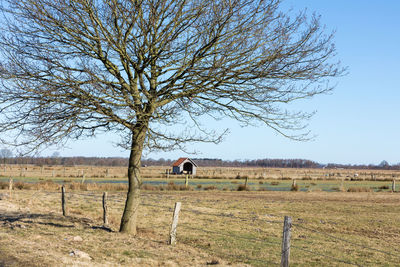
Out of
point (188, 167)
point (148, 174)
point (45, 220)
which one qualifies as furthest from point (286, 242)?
point (188, 167)

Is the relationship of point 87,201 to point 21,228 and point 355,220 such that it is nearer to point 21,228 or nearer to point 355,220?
point 21,228

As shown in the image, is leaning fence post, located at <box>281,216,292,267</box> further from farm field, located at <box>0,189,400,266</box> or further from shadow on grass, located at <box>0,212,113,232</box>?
shadow on grass, located at <box>0,212,113,232</box>

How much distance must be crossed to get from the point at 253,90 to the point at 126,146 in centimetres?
404

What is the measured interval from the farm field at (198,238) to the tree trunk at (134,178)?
49 centimetres

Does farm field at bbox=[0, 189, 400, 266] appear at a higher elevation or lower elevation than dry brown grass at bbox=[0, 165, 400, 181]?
lower

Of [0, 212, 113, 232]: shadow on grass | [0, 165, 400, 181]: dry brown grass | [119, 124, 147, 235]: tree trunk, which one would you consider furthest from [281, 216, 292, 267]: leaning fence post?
[0, 165, 400, 181]: dry brown grass

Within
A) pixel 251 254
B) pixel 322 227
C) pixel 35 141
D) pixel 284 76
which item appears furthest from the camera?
pixel 322 227

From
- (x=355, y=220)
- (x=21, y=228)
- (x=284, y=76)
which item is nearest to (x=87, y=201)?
(x=21, y=228)

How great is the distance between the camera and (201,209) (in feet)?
74.8

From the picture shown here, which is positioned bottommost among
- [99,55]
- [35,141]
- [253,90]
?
[35,141]

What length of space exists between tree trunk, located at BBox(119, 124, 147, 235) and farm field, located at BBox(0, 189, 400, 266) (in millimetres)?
487

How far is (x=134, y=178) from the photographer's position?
12.7m

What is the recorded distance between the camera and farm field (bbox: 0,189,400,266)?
1006 centimetres

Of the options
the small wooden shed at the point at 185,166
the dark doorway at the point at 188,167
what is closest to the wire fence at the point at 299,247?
the small wooden shed at the point at 185,166
